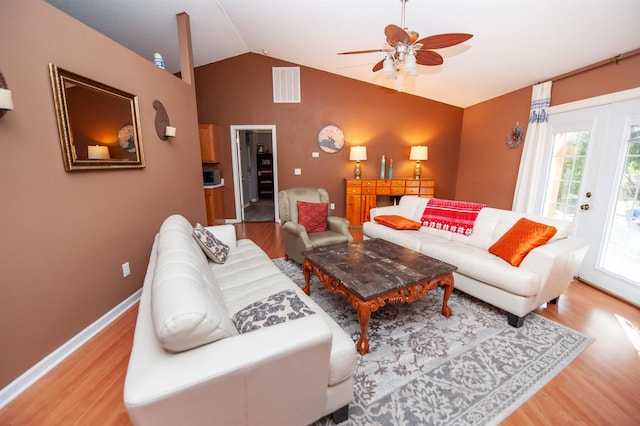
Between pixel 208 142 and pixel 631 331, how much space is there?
5764 millimetres

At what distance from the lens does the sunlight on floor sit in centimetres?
187

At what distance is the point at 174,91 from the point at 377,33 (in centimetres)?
258

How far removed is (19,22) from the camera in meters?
1.47

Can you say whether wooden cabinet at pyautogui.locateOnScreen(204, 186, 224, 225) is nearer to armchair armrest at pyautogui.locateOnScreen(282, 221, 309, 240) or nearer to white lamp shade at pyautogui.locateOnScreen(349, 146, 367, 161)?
armchair armrest at pyautogui.locateOnScreen(282, 221, 309, 240)

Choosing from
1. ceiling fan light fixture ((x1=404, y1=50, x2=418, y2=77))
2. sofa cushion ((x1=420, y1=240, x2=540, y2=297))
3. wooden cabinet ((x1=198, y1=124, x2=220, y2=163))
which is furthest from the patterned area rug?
wooden cabinet ((x1=198, y1=124, x2=220, y2=163))

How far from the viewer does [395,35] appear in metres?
1.86

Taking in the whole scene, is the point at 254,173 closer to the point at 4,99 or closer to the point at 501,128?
the point at 501,128

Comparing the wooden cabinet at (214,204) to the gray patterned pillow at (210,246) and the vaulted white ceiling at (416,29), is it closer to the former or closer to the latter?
the vaulted white ceiling at (416,29)

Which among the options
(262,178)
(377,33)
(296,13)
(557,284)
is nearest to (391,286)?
(557,284)

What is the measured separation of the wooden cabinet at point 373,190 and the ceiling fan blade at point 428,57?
269 cm

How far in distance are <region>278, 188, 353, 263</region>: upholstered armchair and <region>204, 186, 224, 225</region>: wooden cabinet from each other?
218cm

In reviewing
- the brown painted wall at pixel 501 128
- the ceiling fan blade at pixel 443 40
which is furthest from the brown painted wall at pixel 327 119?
the ceiling fan blade at pixel 443 40

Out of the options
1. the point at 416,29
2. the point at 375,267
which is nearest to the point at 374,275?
the point at 375,267

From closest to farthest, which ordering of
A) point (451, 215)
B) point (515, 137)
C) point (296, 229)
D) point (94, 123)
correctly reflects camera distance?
point (94, 123)
point (296, 229)
point (451, 215)
point (515, 137)
